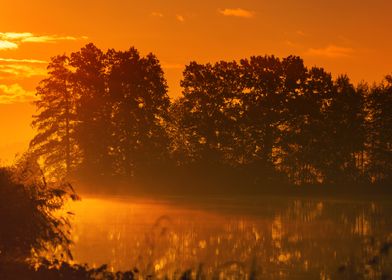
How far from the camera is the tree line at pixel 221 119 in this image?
287ft

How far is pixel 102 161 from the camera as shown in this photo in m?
87.1

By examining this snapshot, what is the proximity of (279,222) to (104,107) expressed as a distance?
141ft

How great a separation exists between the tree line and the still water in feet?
62.3

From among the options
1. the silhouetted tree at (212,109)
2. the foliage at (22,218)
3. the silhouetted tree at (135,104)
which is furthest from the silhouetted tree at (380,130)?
the foliage at (22,218)

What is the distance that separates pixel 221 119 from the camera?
88.3 metres

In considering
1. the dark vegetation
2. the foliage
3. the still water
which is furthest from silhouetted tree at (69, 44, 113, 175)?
the foliage

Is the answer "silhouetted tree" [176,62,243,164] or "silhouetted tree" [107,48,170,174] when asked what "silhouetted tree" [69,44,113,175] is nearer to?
"silhouetted tree" [107,48,170,174]

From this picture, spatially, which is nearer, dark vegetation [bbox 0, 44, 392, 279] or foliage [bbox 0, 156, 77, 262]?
foliage [bbox 0, 156, 77, 262]

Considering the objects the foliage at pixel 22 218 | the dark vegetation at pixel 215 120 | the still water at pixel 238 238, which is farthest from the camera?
the dark vegetation at pixel 215 120

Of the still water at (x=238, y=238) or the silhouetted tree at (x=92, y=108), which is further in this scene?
the silhouetted tree at (x=92, y=108)

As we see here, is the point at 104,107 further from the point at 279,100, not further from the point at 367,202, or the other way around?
the point at 367,202

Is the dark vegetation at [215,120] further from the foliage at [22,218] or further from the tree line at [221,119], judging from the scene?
the foliage at [22,218]

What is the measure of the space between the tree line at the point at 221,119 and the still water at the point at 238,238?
62.3ft

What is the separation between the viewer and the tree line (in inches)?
3450
